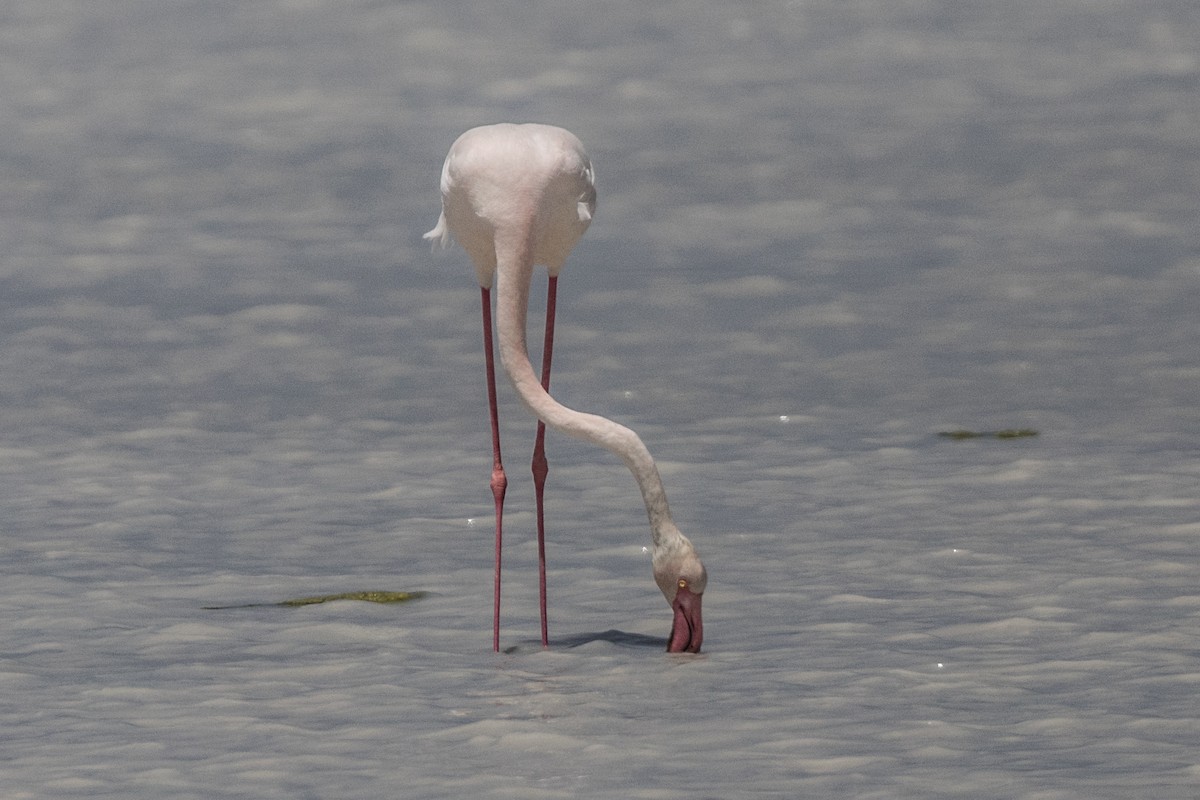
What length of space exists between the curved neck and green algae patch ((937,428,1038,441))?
11.2 ft

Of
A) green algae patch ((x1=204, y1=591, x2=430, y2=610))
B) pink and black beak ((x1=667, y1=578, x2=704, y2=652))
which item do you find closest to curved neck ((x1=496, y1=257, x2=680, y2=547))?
pink and black beak ((x1=667, y1=578, x2=704, y2=652))

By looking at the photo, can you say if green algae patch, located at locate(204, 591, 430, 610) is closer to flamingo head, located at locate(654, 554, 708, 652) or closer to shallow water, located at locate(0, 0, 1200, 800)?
shallow water, located at locate(0, 0, 1200, 800)

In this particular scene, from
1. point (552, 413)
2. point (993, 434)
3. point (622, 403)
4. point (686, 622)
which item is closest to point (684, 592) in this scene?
point (686, 622)

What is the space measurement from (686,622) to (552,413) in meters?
0.75

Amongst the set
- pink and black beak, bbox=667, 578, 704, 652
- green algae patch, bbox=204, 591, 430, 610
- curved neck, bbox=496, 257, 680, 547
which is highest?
curved neck, bbox=496, 257, 680, 547

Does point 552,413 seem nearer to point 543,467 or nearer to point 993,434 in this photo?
point 543,467

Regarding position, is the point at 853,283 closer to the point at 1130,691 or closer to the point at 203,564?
the point at 203,564

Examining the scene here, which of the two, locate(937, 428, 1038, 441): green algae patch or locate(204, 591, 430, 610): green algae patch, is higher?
locate(204, 591, 430, 610): green algae patch

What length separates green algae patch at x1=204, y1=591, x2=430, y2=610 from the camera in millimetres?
7500

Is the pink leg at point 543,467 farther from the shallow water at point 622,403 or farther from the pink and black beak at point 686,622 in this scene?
the pink and black beak at point 686,622

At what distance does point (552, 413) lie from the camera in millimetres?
6746

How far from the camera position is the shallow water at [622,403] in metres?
5.91

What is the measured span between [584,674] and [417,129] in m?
9.53

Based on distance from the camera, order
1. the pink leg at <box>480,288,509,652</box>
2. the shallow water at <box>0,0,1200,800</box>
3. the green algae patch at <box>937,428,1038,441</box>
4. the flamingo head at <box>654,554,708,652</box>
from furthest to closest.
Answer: the green algae patch at <box>937,428,1038,441</box> → the pink leg at <box>480,288,509,652</box> → the flamingo head at <box>654,554,708,652</box> → the shallow water at <box>0,0,1200,800</box>
